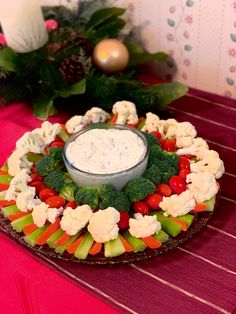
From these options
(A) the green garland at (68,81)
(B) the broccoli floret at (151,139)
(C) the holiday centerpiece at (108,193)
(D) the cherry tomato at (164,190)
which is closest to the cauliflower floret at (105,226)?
(C) the holiday centerpiece at (108,193)

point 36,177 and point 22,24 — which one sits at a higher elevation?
point 22,24

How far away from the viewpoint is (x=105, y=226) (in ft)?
2.53

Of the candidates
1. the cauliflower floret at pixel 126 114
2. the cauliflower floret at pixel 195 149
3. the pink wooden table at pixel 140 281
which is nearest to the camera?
the pink wooden table at pixel 140 281

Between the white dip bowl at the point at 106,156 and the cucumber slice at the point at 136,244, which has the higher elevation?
the white dip bowl at the point at 106,156

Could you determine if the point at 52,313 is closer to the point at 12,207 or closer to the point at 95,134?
the point at 12,207

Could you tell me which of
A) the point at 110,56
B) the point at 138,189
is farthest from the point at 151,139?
the point at 110,56

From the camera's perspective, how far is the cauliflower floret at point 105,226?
0.77m

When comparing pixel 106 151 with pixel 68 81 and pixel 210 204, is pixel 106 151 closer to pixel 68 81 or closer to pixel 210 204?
pixel 210 204

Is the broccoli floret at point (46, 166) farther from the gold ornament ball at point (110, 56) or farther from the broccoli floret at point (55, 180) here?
the gold ornament ball at point (110, 56)

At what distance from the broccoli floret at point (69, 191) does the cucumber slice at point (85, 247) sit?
8 cm

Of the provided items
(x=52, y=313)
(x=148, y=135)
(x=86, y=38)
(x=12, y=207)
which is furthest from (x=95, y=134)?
(x=86, y=38)

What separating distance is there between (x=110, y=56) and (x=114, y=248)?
1.99ft

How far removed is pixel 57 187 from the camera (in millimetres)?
872

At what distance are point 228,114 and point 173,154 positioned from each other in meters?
0.32
